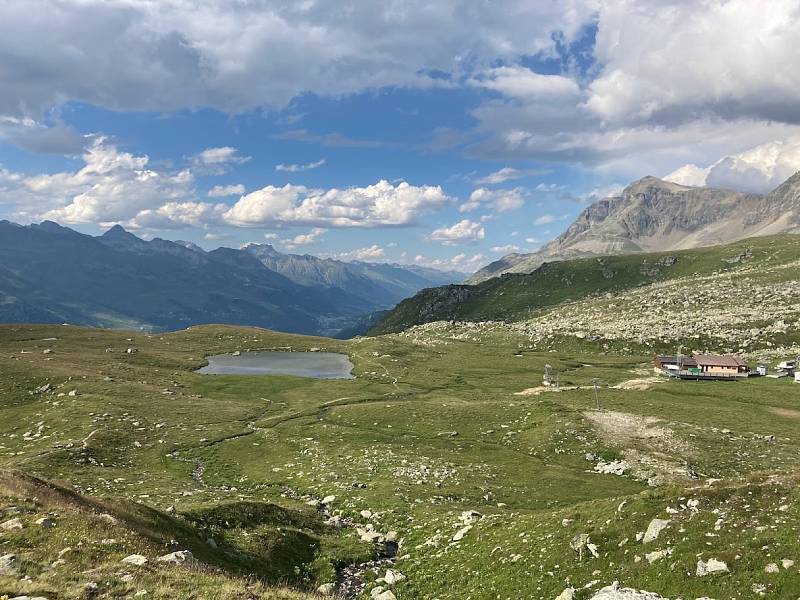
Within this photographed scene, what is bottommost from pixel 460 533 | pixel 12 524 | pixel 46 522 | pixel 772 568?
pixel 460 533

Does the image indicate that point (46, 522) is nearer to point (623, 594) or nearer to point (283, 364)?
point (623, 594)

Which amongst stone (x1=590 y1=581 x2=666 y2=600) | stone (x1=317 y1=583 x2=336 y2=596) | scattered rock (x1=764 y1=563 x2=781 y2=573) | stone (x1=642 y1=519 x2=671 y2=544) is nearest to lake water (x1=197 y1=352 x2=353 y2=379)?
stone (x1=317 y1=583 x2=336 y2=596)

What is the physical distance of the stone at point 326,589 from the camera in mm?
25841

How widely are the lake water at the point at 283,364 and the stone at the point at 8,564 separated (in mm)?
115839

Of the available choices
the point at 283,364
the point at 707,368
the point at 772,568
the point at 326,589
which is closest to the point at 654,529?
the point at 772,568

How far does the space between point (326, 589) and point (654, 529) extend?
56.6 feet

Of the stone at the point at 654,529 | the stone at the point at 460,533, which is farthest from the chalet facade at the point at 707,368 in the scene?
the stone at the point at 654,529

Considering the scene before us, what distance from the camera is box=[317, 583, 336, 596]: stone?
25841mm

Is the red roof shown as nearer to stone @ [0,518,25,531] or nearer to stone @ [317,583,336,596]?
stone @ [317,583,336,596]

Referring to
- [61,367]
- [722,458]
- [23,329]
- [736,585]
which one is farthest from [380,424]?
[23,329]

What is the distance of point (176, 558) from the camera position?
21.0m

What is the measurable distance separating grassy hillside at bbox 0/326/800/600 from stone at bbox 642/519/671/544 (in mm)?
281

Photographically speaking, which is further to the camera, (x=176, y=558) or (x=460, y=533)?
(x=460, y=533)

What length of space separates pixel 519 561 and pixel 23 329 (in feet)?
666
